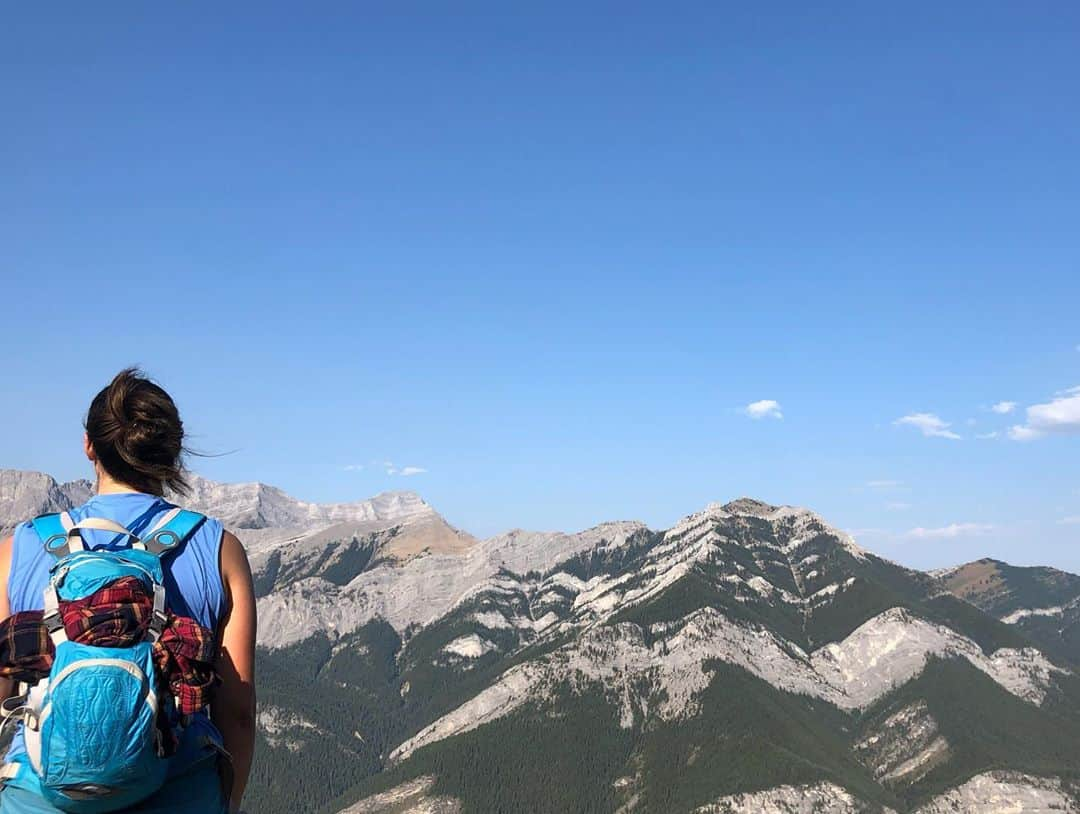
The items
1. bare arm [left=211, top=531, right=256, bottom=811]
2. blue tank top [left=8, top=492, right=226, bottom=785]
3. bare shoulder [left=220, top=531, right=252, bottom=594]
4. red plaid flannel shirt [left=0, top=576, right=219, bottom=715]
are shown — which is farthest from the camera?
bare shoulder [left=220, top=531, right=252, bottom=594]

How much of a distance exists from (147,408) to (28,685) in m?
2.35

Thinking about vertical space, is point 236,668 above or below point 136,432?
below

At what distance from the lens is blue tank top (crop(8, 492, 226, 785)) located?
22.0ft

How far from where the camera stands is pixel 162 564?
6.86 meters

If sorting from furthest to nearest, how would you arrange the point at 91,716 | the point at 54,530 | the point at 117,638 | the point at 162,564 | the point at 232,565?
the point at 232,565 → the point at 162,564 → the point at 54,530 → the point at 117,638 → the point at 91,716

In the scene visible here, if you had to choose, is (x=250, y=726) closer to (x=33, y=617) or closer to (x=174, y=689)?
(x=174, y=689)

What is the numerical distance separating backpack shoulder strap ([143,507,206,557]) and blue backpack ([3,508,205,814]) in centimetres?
61

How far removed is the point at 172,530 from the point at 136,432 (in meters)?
1.00

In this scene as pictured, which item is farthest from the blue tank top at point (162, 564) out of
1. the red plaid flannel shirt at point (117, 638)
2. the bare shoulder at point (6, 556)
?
the red plaid flannel shirt at point (117, 638)

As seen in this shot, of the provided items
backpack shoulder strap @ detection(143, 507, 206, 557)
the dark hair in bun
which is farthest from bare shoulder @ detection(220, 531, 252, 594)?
the dark hair in bun

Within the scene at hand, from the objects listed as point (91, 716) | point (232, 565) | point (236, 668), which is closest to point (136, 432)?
point (232, 565)

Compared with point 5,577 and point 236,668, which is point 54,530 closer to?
point 5,577

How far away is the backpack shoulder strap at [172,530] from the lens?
6801 millimetres

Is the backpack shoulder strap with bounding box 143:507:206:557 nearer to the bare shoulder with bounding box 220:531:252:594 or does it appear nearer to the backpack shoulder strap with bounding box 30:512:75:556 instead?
the bare shoulder with bounding box 220:531:252:594
